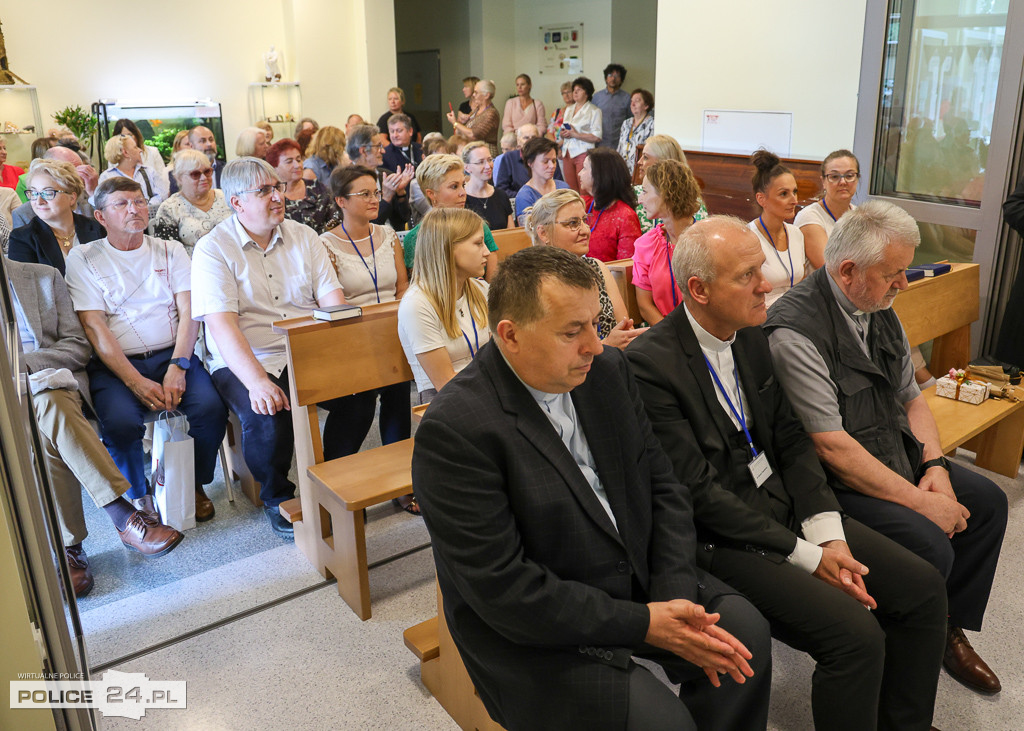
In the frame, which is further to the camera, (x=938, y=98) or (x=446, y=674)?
(x=938, y=98)

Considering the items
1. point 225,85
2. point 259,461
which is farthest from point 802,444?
point 225,85

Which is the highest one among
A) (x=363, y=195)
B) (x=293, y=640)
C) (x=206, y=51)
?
(x=206, y=51)

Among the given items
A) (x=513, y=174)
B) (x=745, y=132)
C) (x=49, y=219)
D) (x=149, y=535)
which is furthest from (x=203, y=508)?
(x=745, y=132)

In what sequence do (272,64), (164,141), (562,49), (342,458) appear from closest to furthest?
1. (342,458)
2. (164,141)
3. (272,64)
4. (562,49)

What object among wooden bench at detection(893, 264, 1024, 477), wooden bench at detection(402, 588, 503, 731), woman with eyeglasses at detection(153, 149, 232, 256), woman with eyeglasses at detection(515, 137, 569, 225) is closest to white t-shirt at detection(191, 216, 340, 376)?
woman with eyeglasses at detection(153, 149, 232, 256)

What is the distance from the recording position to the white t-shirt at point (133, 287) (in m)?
3.19

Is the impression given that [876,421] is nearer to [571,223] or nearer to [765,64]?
[571,223]

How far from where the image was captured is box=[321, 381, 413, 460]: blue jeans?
3223 mm

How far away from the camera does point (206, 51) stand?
33.9 ft

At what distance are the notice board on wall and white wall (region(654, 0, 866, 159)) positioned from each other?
5 centimetres

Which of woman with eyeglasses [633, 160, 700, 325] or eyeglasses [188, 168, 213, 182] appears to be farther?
eyeglasses [188, 168, 213, 182]

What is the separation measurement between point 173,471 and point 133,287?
85cm

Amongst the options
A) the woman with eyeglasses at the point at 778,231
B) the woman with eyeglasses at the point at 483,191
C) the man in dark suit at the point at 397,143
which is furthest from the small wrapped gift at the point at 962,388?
the man in dark suit at the point at 397,143

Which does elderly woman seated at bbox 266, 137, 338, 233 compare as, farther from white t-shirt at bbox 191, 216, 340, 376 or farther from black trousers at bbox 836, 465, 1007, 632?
black trousers at bbox 836, 465, 1007, 632
